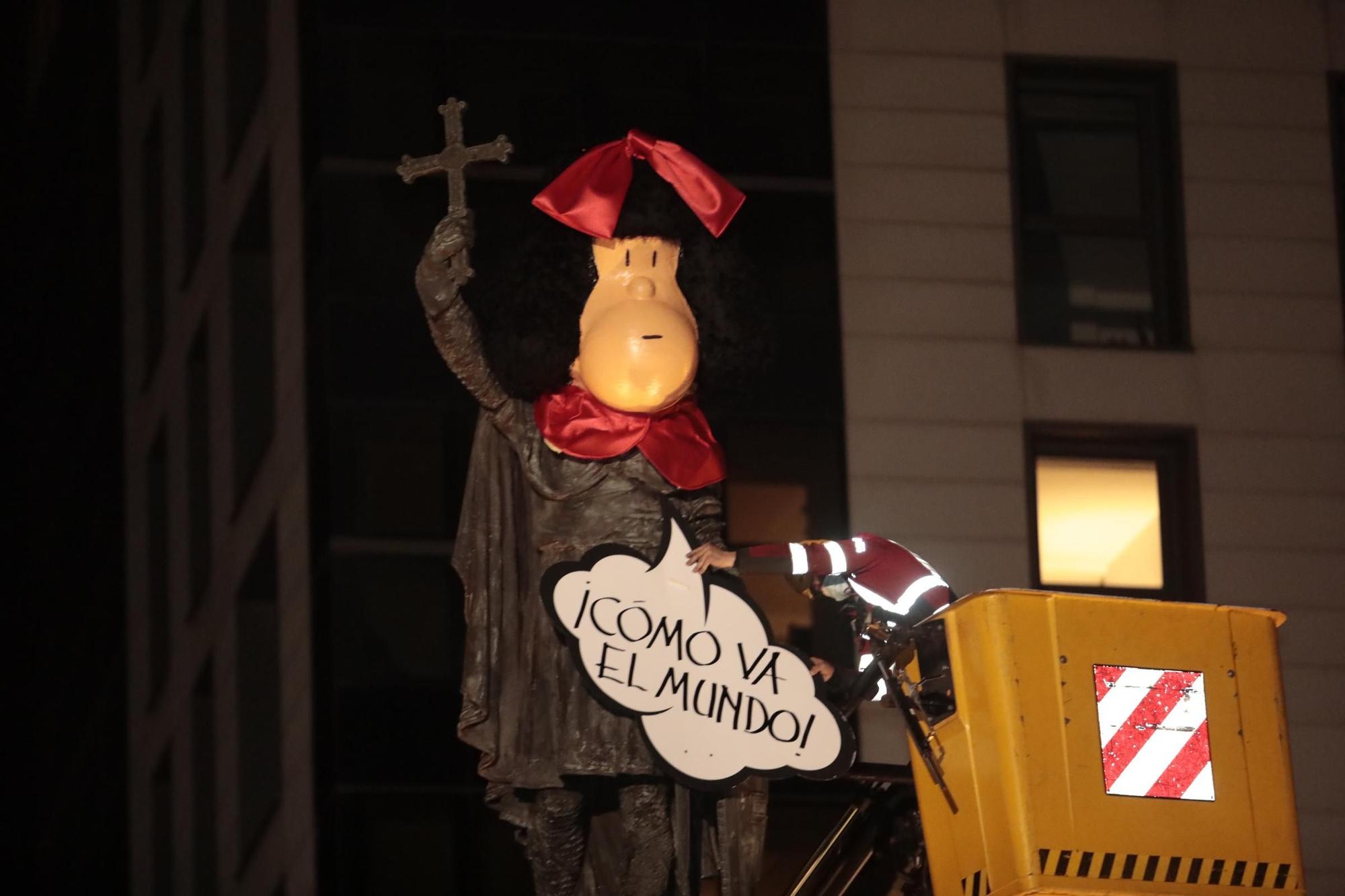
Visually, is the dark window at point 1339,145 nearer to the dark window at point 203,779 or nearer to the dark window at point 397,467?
the dark window at point 397,467

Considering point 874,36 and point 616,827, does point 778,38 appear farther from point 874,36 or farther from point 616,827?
point 616,827

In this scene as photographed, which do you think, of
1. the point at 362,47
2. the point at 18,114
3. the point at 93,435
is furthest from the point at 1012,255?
the point at 18,114

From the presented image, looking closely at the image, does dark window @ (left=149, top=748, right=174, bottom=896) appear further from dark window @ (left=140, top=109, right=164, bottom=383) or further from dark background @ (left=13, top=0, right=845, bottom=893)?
dark background @ (left=13, top=0, right=845, bottom=893)

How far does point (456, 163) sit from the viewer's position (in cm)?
1033

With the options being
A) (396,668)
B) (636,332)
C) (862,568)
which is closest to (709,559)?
(862,568)

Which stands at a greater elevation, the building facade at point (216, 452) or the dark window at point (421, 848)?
the building facade at point (216, 452)

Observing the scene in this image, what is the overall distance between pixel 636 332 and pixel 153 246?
11.1 meters

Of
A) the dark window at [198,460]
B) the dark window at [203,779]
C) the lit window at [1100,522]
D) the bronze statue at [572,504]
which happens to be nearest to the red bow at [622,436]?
the bronze statue at [572,504]

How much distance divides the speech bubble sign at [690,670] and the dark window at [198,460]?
362 inches

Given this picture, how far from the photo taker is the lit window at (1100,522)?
50.7 ft

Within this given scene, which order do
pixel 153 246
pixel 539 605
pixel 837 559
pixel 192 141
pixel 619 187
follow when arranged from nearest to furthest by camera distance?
pixel 837 559 < pixel 539 605 < pixel 619 187 < pixel 192 141 < pixel 153 246

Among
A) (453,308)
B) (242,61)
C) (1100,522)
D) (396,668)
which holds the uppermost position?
(242,61)

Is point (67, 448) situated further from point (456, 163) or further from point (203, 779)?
point (456, 163)

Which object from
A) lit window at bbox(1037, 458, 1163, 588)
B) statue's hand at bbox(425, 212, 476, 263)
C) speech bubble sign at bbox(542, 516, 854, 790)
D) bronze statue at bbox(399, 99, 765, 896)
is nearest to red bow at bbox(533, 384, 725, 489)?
bronze statue at bbox(399, 99, 765, 896)
